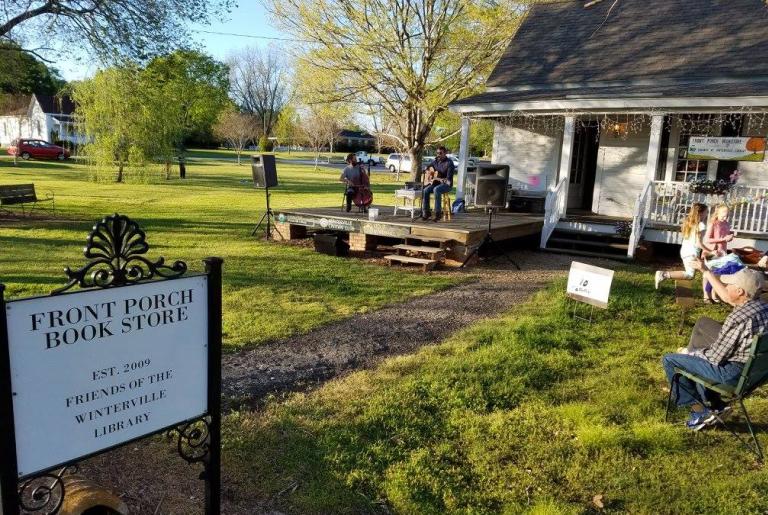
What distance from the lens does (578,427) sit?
14.0ft

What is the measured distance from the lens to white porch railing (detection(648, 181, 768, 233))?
424 inches

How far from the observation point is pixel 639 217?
11.2 m

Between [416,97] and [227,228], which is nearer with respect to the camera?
[227,228]

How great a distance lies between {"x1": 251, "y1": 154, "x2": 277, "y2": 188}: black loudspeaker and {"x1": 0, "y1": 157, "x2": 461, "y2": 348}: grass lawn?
4.22ft

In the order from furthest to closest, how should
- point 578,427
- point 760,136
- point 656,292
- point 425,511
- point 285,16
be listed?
point 285,16
point 760,136
point 656,292
point 578,427
point 425,511

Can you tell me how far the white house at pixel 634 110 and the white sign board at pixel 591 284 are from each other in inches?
204

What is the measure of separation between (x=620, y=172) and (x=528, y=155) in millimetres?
2305

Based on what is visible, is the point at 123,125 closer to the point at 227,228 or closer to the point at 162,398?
the point at 227,228

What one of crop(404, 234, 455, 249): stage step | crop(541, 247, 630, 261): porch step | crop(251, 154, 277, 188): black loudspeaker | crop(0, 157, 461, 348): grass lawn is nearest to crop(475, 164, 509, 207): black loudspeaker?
crop(404, 234, 455, 249): stage step

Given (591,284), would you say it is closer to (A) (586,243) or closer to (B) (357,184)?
(A) (586,243)

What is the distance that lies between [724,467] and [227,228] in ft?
40.5

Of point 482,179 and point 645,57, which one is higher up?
point 645,57

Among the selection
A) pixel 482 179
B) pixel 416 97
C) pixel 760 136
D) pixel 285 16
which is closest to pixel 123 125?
pixel 285 16

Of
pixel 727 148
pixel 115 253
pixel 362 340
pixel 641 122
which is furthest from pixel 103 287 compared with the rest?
pixel 641 122
